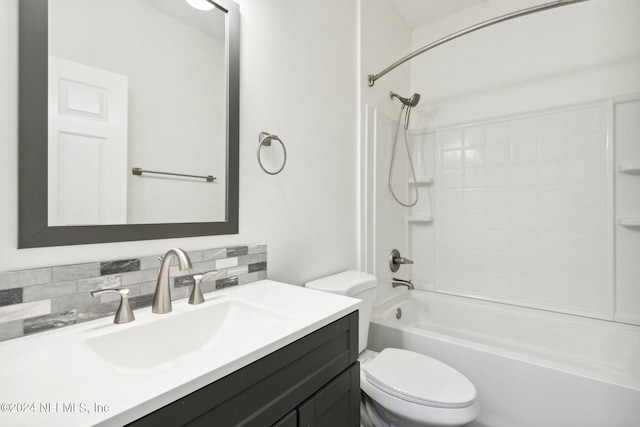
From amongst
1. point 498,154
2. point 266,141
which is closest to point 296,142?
point 266,141

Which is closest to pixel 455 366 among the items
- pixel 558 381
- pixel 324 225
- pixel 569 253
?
pixel 558 381

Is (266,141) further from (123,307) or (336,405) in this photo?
(336,405)

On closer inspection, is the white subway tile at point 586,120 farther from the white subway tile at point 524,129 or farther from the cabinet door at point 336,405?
the cabinet door at point 336,405

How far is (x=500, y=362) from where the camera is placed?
4.55ft

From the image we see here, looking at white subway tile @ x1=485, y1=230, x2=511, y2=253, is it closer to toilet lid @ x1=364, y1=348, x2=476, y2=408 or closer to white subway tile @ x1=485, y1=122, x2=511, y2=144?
white subway tile @ x1=485, y1=122, x2=511, y2=144

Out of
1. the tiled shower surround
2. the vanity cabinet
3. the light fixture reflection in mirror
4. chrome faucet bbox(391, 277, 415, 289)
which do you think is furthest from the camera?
chrome faucet bbox(391, 277, 415, 289)

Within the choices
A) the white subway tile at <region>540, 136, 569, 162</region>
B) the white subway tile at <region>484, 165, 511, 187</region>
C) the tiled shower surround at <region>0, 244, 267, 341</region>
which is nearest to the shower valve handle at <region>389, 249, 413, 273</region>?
the white subway tile at <region>484, 165, 511, 187</region>

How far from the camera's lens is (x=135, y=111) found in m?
0.91

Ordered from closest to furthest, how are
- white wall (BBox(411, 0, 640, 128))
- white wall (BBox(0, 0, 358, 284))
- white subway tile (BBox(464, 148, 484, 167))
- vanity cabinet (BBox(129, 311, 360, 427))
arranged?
vanity cabinet (BBox(129, 311, 360, 427)), white wall (BBox(0, 0, 358, 284)), white wall (BBox(411, 0, 640, 128)), white subway tile (BBox(464, 148, 484, 167))

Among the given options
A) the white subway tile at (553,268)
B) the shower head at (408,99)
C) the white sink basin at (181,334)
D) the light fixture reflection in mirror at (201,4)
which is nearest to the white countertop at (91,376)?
the white sink basin at (181,334)

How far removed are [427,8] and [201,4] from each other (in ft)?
6.17

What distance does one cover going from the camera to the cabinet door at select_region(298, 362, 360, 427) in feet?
2.53

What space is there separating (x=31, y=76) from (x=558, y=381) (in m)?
2.03

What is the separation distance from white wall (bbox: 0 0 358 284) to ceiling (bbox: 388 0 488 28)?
0.62 meters
